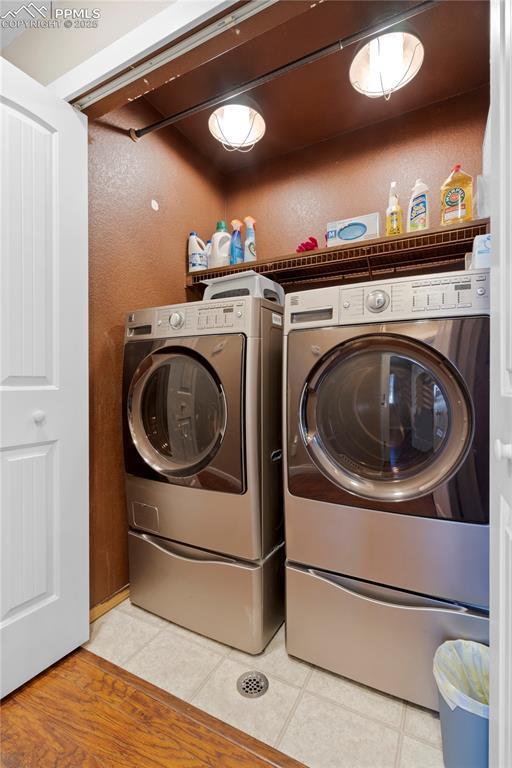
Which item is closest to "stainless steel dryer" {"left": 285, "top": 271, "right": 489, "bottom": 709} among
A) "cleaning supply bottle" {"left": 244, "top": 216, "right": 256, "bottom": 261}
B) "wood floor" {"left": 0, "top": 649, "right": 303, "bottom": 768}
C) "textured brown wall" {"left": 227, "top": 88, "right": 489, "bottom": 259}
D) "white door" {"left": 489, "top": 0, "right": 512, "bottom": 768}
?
"white door" {"left": 489, "top": 0, "right": 512, "bottom": 768}

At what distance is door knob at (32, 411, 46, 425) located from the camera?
114 cm

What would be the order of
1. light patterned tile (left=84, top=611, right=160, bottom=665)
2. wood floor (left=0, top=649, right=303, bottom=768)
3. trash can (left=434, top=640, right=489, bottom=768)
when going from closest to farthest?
trash can (left=434, top=640, right=489, bottom=768) → wood floor (left=0, top=649, right=303, bottom=768) → light patterned tile (left=84, top=611, right=160, bottom=665)

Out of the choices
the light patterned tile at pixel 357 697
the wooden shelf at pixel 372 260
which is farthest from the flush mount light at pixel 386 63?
the light patterned tile at pixel 357 697

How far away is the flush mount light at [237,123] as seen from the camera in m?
1.71

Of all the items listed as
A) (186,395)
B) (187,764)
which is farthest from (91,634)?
(186,395)

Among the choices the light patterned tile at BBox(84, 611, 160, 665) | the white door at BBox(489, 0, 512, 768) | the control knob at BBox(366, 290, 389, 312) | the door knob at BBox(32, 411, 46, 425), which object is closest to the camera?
the white door at BBox(489, 0, 512, 768)

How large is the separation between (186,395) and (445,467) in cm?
94

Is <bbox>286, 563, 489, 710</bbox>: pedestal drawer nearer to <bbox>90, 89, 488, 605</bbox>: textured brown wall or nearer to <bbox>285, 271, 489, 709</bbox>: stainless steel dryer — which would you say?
<bbox>285, 271, 489, 709</bbox>: stainless steel dryer

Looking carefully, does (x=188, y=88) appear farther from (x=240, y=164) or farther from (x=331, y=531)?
(x=331, y=531)

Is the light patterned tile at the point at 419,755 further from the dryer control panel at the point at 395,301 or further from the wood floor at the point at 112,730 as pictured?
the dryer control panel at the point at 395,301

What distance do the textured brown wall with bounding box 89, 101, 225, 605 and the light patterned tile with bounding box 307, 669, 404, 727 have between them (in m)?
0.97

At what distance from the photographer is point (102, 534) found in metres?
1.51

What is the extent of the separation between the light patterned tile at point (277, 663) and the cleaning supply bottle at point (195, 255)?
1.90 meters

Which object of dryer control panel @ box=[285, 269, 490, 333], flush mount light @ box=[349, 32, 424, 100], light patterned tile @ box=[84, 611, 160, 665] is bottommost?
light patterned tile @ box=[84, 611, 160, 665]
